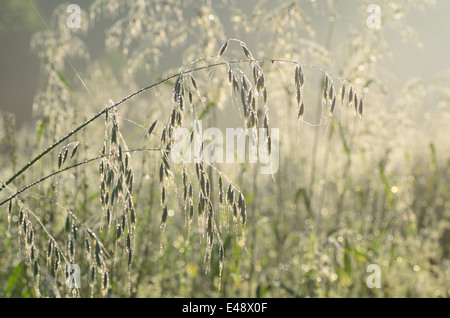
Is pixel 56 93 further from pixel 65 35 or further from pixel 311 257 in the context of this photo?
pixel 311 257

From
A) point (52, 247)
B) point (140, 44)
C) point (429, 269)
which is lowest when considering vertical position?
point (429, 269)

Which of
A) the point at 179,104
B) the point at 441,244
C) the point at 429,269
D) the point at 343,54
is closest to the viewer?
the point at 179,104

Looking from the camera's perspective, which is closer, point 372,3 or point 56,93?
point 56,93

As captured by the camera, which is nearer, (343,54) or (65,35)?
(65,35)

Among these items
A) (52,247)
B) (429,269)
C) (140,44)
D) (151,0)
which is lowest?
(429,269)

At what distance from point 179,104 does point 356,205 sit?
115 inches

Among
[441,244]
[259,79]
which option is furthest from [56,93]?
[441,244]

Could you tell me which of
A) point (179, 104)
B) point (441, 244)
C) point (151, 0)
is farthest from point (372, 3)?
point (441, 244)

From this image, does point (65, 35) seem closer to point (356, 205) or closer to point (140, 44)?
point (140, 44)

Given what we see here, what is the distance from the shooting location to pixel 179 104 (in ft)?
3.48

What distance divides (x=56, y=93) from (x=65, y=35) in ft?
2.31
